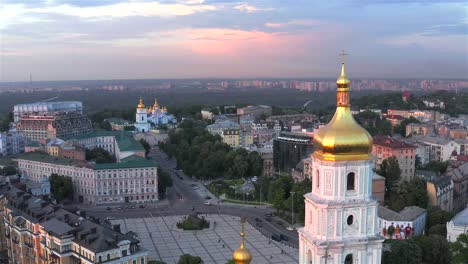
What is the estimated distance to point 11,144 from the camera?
79.8 meters

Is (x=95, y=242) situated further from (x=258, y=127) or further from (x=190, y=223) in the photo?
(x=258, y=127)

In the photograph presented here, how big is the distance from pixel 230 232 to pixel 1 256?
1873cm

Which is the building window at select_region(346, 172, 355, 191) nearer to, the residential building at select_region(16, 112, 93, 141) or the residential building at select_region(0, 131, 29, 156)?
the residential building at select_region(0, 131, 29, 156)

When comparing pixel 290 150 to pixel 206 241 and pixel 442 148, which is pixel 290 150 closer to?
pixel 442 148

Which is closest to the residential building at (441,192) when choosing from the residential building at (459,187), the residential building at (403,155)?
the residential building at (459,187)

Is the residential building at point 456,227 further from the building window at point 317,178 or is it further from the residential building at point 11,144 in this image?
the residential building at point 11,144

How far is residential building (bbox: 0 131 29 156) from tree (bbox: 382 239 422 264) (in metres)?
62.8

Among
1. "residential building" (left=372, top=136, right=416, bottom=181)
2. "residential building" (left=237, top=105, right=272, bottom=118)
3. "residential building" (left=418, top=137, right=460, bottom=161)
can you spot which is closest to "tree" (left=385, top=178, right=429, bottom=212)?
"residential building" (left=372, top=136, right=416, bottom=181)

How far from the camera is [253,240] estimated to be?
146ft

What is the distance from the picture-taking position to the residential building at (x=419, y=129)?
3394 inches

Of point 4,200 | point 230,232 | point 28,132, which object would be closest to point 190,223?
point 230,232

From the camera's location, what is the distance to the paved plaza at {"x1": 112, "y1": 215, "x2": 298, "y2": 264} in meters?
40.6

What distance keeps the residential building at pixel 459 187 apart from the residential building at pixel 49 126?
208 feet

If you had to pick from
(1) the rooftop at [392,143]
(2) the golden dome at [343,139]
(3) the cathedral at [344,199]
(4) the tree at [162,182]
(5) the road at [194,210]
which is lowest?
(5) the road at [194,210]
